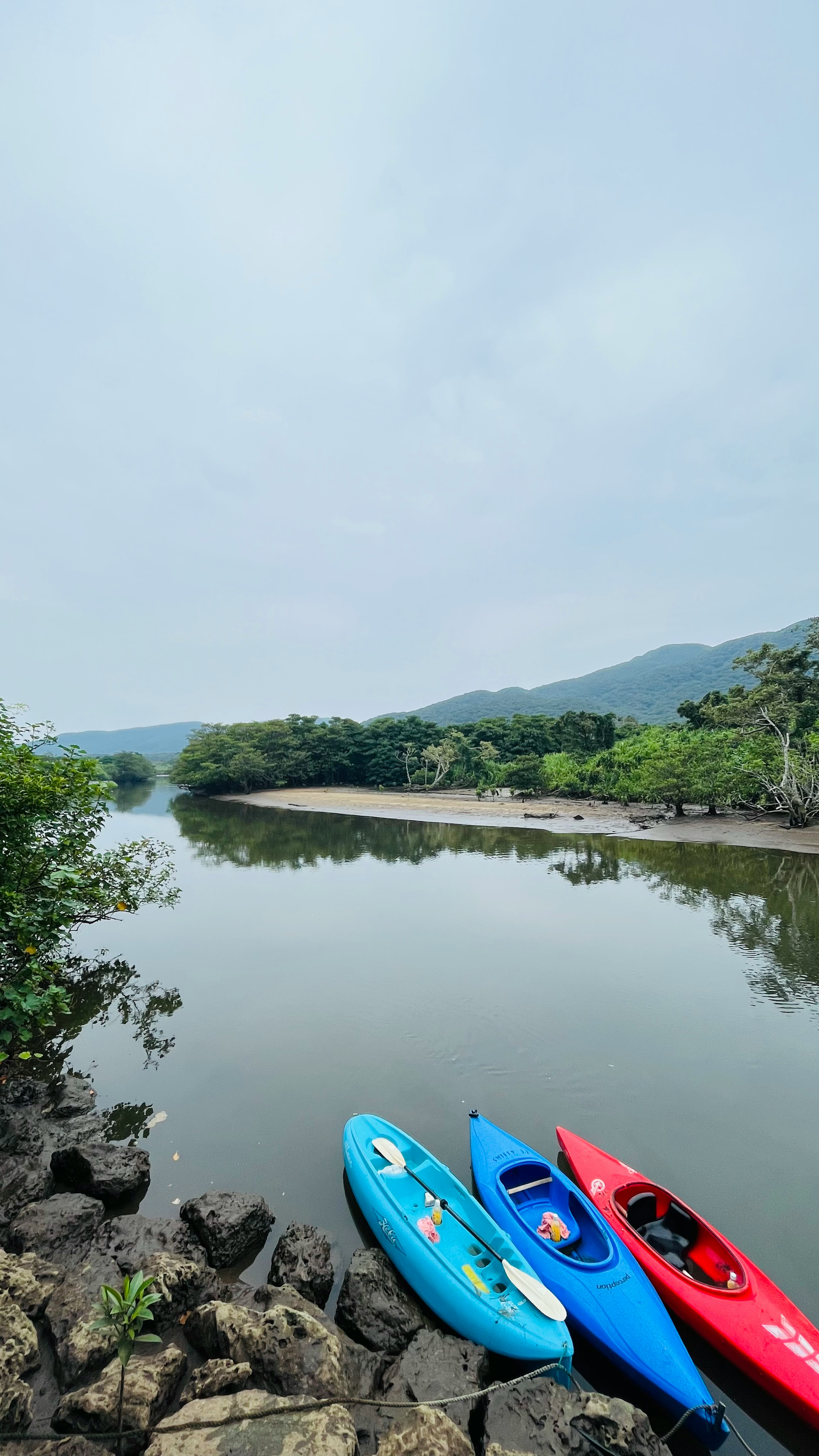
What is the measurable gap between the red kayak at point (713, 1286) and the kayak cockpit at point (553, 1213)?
23cm

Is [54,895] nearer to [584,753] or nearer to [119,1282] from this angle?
[119,1282]

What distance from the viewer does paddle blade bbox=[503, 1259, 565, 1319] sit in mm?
3883

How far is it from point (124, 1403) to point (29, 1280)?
1321 mm

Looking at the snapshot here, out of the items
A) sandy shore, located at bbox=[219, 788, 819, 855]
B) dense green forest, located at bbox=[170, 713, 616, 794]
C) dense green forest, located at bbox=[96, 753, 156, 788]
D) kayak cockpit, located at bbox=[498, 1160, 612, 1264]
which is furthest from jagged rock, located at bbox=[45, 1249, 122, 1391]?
dense green forest, located at bbox=[96, 753, 156, 788]

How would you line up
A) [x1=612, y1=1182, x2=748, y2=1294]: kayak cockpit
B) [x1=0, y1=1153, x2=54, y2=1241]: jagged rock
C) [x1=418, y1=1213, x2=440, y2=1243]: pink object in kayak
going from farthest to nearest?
[x1=0, y1=1153, x2=54, y2=1241]: jagged rock, [x1=418, y1=1213, x2=440, y2=1243]: pink object in kayak, [x1=612, y1=1182, x2=748, y2=1294]: kayak cockpit

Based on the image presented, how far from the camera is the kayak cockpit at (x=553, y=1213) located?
15.1 ft

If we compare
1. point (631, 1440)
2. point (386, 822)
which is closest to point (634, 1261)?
point (631, 1440)

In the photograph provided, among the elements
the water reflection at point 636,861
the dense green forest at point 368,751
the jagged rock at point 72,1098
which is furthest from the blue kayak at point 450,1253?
the dense green forest at point 368,751

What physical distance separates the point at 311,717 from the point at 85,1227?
5625 cm

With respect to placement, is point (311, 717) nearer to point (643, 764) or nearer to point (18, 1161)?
point (643, 764)

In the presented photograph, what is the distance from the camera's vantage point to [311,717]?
60.5m

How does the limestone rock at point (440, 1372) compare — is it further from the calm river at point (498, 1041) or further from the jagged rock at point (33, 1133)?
the jagged rock at point (33, 1133)

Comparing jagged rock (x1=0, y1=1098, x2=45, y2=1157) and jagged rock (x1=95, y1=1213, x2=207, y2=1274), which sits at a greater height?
jagged rock (x1=0, y1=1098, x2=45, y2=1157)

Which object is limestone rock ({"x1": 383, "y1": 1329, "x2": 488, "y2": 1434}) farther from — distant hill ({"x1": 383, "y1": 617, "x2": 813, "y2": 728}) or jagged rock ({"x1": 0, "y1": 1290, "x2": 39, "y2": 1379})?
distant hill ({"x1": 383, "y1": 617, "x2": 813, "y2": 728})
